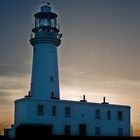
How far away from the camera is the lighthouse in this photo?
50.8 metres

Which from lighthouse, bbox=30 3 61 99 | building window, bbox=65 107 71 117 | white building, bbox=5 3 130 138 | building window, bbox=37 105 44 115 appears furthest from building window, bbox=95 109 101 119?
building window, bbox=37 105 44 115

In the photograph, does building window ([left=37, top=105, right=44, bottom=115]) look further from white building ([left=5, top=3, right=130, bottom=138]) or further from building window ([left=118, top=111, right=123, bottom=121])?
building window ([left=118, top=111, right=123, bottom=121])

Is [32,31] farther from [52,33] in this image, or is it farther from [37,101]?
[37,101]

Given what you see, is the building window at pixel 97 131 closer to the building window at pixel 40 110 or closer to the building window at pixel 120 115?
the building window at pixel 120 115

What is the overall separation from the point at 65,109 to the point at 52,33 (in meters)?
9.21

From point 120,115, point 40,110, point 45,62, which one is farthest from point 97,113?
point 45,62

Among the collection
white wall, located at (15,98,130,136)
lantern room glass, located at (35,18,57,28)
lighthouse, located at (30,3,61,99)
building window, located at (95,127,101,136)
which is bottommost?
building window, located at (95,127,101,136)

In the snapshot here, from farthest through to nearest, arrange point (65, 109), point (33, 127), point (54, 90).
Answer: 1. point (54, 90)
2. point (65, 109)
3. point (33, 127)

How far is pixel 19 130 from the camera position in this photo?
145 ft

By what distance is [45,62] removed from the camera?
51375 mm

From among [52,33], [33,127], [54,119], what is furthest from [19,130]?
[52,33]

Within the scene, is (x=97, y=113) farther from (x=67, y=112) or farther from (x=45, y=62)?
(x=45, y=62)

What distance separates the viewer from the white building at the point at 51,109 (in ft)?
151

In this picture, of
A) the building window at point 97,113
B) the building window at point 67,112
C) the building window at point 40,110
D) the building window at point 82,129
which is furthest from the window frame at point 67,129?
the building window at point 97,113
